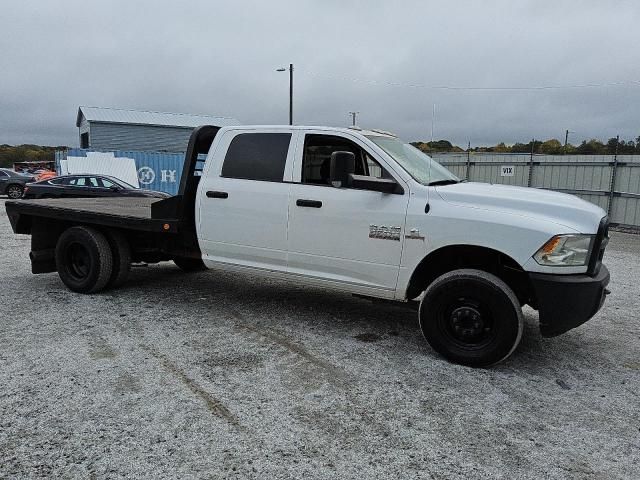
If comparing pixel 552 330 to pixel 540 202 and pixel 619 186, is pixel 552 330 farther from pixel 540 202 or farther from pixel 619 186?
pixel 619 186

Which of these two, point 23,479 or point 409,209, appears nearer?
point 23,479

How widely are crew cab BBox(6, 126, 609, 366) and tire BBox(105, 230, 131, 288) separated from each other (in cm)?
2

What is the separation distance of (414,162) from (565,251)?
1649mm

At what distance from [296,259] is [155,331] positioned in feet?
4.95

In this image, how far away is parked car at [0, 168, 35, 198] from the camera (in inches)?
911

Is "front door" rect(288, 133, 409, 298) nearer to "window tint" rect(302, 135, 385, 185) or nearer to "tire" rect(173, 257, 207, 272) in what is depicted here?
"window tint" rect(302, 135, 385, 185)

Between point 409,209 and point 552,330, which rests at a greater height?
point 409,209

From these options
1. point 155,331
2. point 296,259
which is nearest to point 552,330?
point 296,259

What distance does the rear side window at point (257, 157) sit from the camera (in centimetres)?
513

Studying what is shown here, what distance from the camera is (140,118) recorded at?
3884 centimetres

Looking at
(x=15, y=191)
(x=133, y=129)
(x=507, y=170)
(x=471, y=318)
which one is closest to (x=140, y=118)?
(x=133, y=129)

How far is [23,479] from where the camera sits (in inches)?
104

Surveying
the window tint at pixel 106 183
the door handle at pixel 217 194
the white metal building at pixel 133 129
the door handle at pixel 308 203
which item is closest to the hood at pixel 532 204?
the door handle at pixel 308 203

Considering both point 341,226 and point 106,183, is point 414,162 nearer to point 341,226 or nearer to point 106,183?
point 341,226
